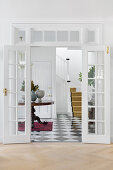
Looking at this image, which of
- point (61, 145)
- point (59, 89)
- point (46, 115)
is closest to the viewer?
point (61, 145)

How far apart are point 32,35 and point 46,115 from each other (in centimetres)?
521

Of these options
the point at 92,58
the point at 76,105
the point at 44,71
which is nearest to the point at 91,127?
the point at 92,58

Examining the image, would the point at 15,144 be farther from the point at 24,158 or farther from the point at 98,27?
the point at 98,27

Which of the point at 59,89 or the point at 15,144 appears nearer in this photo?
the point at 15,144

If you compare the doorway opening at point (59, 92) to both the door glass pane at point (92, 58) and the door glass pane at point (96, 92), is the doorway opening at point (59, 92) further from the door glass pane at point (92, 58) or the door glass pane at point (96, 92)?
the door glass pane at point (92, 58)

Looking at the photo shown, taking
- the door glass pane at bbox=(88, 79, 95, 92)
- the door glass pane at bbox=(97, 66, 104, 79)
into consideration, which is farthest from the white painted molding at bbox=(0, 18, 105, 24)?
the door glass pane at bbox=(88, 79, 95, 92)

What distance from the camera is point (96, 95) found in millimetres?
5609

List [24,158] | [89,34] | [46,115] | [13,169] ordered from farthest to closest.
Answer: [46,115] < [89,34] < [24,158] < [13,169]

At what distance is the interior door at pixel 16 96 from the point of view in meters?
5.50

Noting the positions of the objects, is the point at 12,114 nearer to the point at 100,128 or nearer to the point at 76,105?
the point at 100,128

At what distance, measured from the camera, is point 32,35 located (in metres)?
5.74

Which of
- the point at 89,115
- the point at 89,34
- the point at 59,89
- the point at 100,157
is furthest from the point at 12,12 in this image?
the point at 59,89

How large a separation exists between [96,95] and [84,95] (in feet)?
0.94

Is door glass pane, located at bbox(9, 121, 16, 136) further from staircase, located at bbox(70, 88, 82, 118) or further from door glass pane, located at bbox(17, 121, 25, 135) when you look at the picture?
staircase, located at bbox(70, 88, 82, 118)
